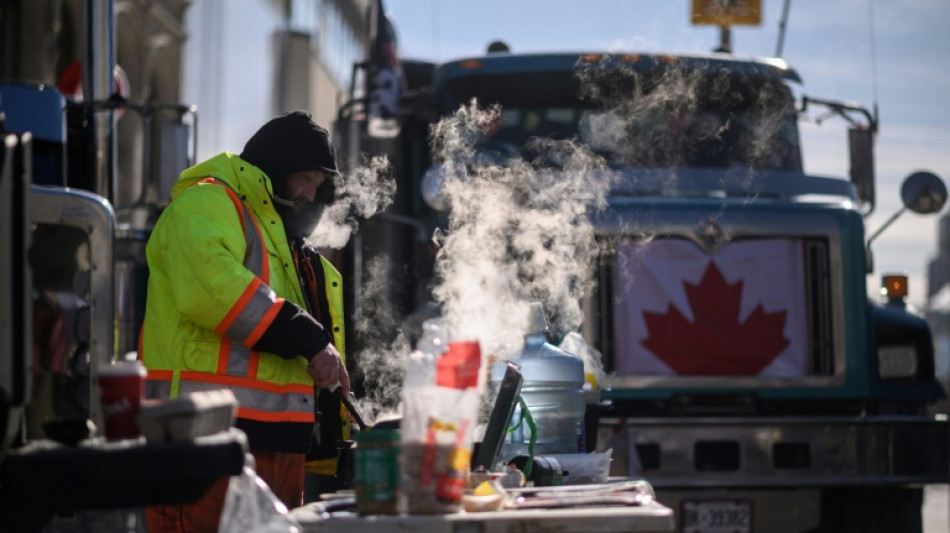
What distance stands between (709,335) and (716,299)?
198 mm

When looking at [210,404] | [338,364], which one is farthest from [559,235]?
[210,404]

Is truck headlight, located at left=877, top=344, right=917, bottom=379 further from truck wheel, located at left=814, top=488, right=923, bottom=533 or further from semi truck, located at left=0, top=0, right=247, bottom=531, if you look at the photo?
semi truck, located at left=0, top=0, right=247, bottom=531

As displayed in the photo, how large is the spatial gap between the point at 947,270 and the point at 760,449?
25.3 feet

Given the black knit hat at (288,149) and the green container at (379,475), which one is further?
the black knit hat at (288,149)

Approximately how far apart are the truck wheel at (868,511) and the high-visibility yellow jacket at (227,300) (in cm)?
427

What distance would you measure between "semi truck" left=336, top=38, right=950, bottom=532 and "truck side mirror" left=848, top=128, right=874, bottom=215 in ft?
0.85

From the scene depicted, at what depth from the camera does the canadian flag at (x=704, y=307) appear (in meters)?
8.33

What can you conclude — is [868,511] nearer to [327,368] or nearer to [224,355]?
[327,368]

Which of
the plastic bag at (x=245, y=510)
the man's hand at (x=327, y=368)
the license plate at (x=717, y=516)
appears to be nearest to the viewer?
the plastic bag at (x=245, y=510)

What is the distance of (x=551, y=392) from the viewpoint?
20.3ft

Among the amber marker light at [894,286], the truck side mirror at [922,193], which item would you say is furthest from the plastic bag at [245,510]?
the truck side mirror at [922,193]

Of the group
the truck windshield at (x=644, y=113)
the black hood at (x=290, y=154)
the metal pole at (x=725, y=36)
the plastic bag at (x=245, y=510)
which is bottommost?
the plastic bag at (x=245, y=510)

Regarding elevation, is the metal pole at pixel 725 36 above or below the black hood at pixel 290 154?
above

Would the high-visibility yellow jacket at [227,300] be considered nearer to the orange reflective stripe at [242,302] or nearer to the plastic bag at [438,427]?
the orange reflective stripe at [242,302]
